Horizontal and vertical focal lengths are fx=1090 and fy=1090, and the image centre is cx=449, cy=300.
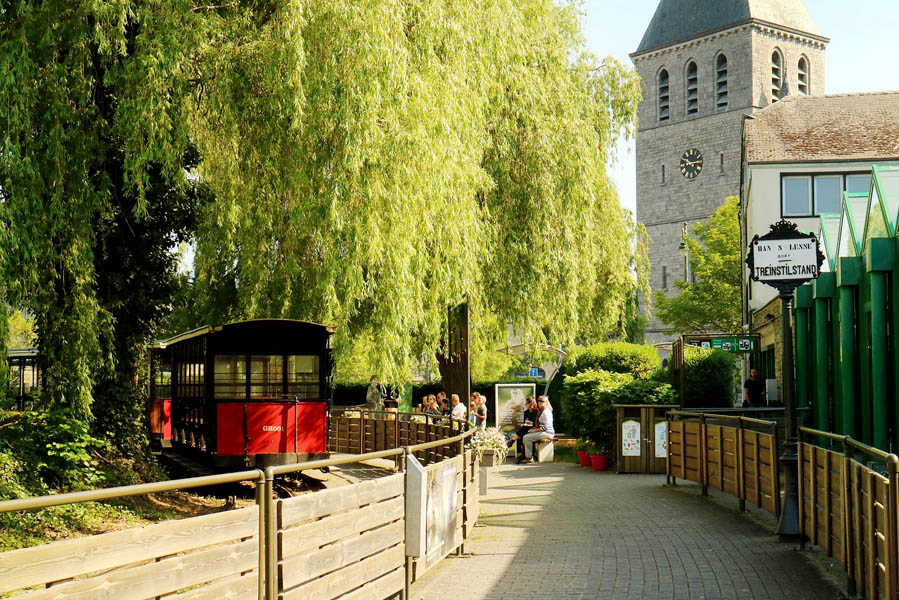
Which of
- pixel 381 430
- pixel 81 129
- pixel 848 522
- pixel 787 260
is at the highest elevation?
pixel 81 129

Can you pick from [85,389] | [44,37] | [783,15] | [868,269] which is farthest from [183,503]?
[783,15]

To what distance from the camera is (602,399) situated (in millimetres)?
22938

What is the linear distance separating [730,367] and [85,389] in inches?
616

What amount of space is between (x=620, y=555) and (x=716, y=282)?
168 feet

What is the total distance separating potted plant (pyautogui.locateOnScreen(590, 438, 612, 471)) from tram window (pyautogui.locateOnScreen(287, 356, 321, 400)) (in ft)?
21.4

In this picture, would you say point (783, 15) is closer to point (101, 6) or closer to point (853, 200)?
point (853, 200)

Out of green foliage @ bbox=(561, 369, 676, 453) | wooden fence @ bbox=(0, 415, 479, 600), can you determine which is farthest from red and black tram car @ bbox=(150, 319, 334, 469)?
wooden fence @ bbox=(0, 415, 479, 600)

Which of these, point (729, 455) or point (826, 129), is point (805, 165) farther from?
point (729, 455)

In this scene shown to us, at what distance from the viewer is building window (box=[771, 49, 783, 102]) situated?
288 ft

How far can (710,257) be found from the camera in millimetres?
61344

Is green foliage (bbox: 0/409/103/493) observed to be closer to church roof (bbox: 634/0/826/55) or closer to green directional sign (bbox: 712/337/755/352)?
green directional sign (bbox: 712/337/755/352)

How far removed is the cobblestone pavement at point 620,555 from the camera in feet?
31.0

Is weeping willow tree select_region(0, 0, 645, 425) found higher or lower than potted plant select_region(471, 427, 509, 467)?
higher

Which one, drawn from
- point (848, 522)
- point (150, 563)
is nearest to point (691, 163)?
point (848, 522)
